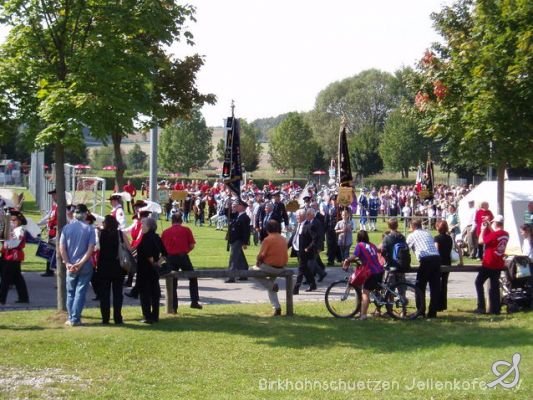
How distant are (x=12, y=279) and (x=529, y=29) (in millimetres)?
10056

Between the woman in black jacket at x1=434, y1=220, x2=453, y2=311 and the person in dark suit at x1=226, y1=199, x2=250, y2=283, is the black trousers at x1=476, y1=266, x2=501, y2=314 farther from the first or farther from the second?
the person in dark suit at x1=226, y1=199, x2=250, y2=283

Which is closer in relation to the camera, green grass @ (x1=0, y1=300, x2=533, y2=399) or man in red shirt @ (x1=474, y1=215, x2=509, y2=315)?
green grass @ (x1=0, y1=300, x2=533, y2=399)

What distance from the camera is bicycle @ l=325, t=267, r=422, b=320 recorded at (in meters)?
13.2

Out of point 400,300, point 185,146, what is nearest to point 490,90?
point 400,300

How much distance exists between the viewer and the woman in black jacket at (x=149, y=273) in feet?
40.9

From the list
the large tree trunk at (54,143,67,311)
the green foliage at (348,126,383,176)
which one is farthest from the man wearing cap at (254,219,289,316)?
the green foliage at (348,126,383,176)

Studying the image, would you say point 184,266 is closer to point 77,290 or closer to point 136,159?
point 77,290

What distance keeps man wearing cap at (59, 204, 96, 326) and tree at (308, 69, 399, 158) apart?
95551 millimetres

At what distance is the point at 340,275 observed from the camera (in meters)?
Answer: 19.7

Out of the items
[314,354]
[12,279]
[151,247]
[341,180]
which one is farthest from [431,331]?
[341,180]

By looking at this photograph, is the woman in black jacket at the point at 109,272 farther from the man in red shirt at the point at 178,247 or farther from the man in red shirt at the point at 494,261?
the man in red shirt at the point at 494,261

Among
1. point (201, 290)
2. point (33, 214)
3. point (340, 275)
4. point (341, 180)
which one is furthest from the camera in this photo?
point (33, 214)

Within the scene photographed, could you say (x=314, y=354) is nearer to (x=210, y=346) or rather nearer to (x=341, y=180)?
(x=210, y=346)

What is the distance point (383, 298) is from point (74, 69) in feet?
20.3
